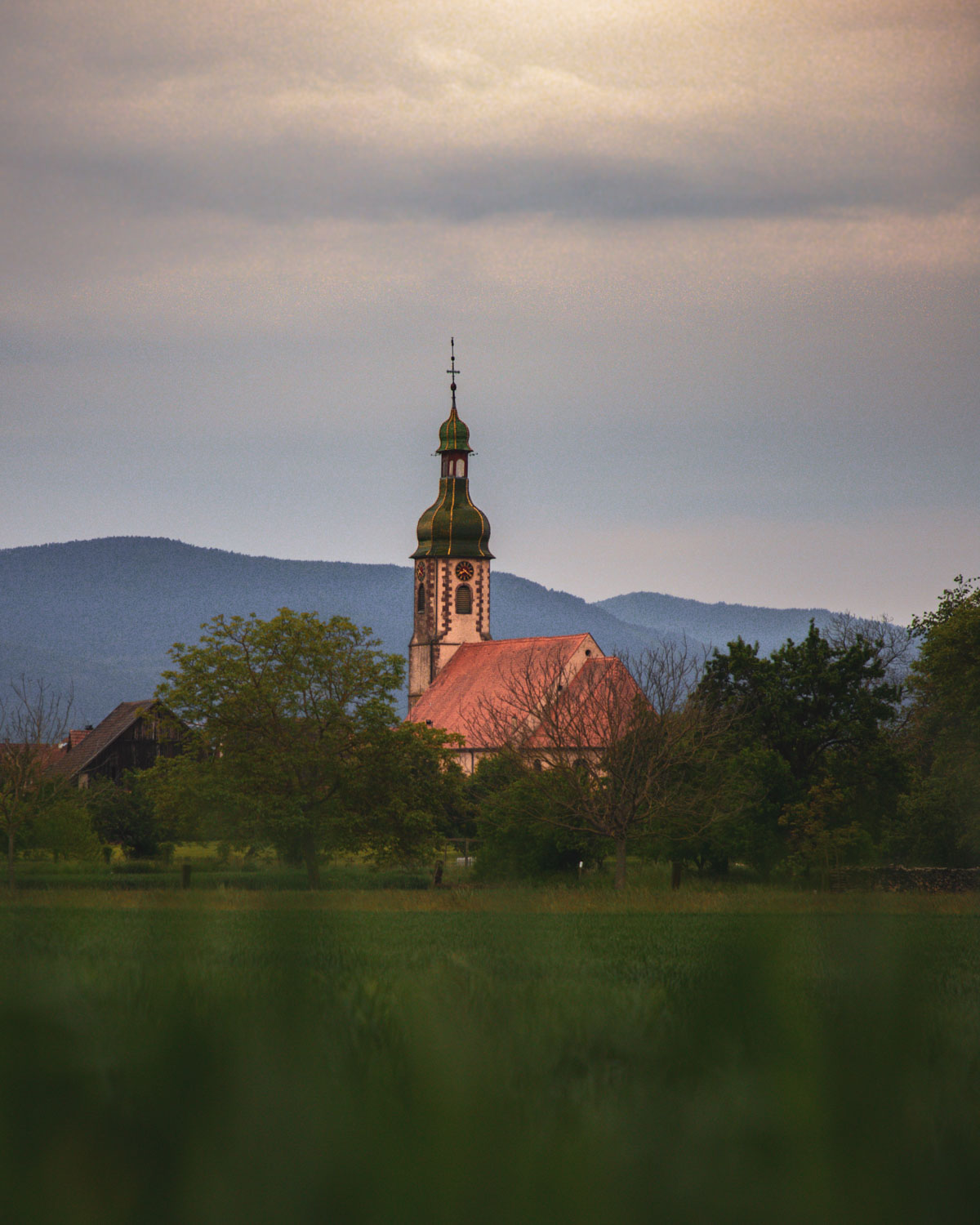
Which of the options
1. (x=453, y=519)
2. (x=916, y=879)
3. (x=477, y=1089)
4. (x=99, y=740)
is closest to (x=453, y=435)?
(x=453, y=519)

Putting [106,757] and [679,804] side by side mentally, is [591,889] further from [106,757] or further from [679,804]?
[106,757]

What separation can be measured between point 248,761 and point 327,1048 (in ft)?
135

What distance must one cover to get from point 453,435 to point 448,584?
1380cm

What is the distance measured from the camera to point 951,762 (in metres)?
41.8

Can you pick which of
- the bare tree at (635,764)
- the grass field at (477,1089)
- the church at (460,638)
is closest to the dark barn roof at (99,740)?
the church at (460,638)

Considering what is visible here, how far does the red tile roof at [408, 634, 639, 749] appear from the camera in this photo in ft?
Answer: 152

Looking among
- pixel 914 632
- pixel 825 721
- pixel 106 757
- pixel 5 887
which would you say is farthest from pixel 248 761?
pixel 106 757

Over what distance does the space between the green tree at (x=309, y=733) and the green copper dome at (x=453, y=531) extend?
57.8 m

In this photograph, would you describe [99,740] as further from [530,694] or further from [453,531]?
[530,694]

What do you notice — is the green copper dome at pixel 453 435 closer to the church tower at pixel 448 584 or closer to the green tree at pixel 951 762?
the church tower at pixel 448 584

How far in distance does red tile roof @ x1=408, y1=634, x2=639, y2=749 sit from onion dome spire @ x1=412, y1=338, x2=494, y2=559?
8.74 metres

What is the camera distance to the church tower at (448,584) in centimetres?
9956

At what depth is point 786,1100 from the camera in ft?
6.64

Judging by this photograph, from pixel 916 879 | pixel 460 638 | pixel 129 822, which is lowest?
pixel 916 879
